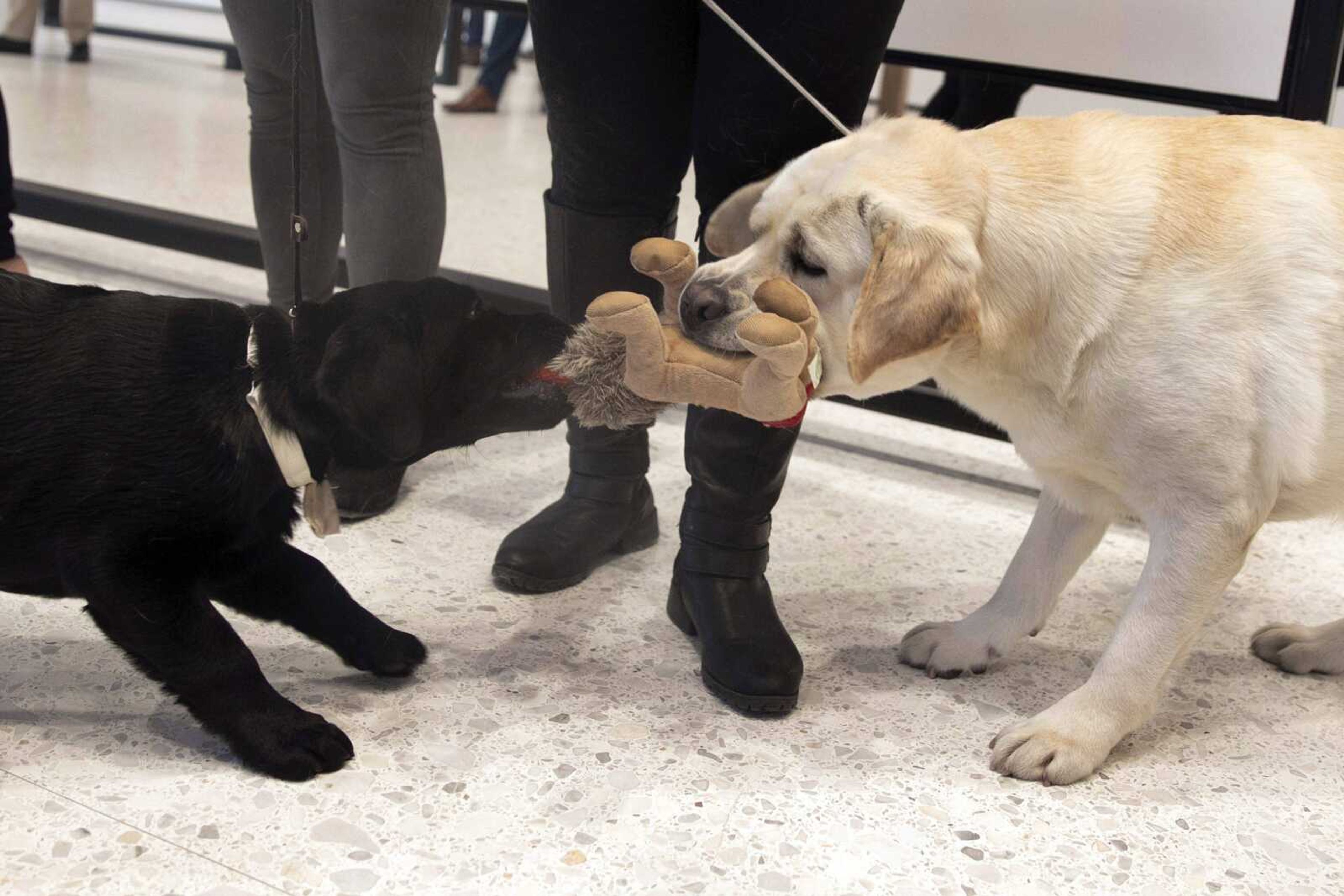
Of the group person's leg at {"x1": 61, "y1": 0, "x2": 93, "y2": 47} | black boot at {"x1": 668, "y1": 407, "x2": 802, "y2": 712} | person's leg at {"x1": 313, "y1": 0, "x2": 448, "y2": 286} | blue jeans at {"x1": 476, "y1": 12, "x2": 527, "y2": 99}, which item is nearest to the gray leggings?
person's leg at {"x1": 313, "y1": 0, "x2": 448, "y2": 286}

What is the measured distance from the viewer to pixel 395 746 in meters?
1.64

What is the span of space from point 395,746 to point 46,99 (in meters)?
4.85

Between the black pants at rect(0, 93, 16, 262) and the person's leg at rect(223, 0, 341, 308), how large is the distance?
0.67m

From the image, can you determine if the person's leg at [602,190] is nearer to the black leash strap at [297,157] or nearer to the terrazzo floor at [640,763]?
the terrazzo floor at [640,763]

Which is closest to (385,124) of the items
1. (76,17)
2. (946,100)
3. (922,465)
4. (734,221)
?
(734,221)

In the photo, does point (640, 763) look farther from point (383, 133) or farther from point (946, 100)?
point (946, 100)

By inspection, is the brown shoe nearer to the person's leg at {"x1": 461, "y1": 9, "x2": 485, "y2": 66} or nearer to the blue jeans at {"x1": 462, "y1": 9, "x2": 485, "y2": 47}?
the person's leg at {"x1": 461, "y1": 9, "x2": 485, "y2": 66}

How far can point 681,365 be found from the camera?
5.32 feet

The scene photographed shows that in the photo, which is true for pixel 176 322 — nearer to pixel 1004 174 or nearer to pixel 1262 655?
pixel 1004 174

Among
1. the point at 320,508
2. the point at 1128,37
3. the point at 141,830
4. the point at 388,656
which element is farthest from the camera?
the point at 1128,37

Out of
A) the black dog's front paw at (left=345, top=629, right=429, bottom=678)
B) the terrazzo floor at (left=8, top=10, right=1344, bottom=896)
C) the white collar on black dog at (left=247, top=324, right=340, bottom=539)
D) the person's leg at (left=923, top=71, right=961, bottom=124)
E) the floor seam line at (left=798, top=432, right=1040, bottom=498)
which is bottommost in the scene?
the floor seam line at (left=798, top=432, right=1040, bottom=498)

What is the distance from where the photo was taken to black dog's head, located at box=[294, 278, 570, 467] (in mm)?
1534

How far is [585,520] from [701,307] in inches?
26.1

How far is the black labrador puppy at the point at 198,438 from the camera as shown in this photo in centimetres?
149
